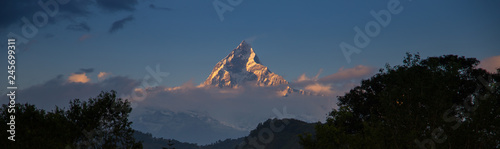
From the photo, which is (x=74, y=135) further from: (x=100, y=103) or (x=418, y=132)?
(x=418, y=132)

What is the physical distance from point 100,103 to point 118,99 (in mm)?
2785

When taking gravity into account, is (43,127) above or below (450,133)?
above

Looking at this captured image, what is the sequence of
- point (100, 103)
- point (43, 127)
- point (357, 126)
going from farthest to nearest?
point (357, 126)
point (100, 103)
point (43, 127)

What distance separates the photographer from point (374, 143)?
65.8 m

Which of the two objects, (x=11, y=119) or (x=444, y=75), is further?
(x=444, y=75)

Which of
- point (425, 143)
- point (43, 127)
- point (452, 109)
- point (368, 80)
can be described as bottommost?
point (425, 143)

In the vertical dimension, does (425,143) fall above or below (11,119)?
below

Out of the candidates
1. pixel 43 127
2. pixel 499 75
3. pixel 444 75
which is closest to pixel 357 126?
pixel 499 75

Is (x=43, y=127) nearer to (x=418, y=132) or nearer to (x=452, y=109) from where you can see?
(x=418, y=132)

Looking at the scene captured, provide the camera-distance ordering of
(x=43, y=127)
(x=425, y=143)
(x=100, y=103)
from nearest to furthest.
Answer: (x=425, y=143) < (x=43, y=127) < (x=100, y=103)

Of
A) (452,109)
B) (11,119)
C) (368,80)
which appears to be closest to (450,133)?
(452,109)

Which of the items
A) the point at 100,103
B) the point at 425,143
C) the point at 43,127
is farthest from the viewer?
the point at 100,103

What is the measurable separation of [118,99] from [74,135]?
8.38m

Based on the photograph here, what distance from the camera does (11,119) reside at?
63.4m
